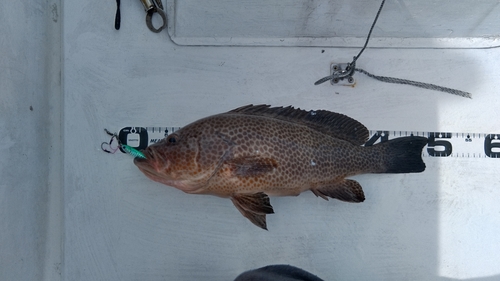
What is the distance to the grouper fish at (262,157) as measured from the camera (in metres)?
1.79

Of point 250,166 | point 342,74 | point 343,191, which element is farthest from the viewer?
point 342,74

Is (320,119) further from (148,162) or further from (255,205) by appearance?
(148,162)

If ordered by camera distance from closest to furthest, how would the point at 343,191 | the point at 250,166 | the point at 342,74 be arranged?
the point at 250,166 < the point at 343,191 < the point at 342,74

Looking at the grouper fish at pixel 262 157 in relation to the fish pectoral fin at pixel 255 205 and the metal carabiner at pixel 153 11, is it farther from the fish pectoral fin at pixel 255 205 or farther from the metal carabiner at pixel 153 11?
the metal carabiner at pixel 153 11

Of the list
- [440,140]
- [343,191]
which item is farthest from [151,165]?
[440,140]

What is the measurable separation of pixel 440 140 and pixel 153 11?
6.65ft

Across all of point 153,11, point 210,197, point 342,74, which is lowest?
point 210,197

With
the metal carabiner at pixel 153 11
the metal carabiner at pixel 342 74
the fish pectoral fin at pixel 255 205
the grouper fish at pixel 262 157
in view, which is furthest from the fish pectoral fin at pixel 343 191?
the metal carabiner at pixel 153 11

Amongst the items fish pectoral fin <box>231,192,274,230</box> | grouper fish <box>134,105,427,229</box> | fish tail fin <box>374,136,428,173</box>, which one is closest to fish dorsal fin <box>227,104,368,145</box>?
grouper fish <box>134,105,427,229</box>

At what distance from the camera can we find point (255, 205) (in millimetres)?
1807

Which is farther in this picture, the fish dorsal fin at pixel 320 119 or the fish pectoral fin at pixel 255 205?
the fish dorsal fin at pixel 320 119

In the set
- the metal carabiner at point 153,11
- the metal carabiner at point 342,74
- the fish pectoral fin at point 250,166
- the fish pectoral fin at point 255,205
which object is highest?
the metal carabiner at point 153,11

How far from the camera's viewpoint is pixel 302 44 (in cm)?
229

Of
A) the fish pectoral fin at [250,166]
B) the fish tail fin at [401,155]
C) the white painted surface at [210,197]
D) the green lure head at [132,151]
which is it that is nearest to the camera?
the fish pectoral fin at [250,166]
